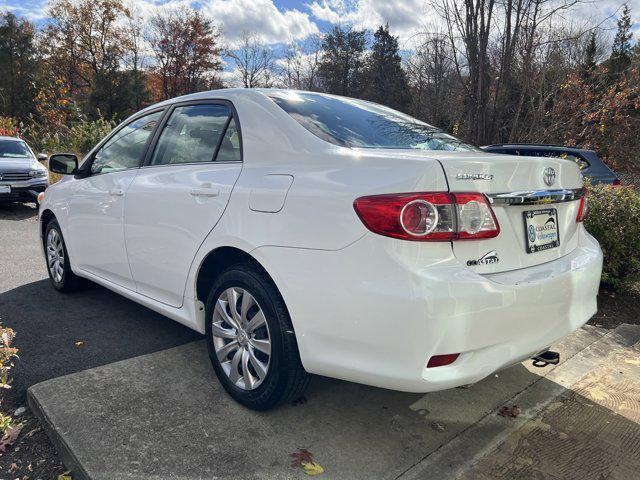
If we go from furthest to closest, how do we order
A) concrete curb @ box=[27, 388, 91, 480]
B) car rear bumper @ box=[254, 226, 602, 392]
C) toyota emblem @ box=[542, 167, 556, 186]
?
toyota emblem @ box=[542, 167, 556, 186] < concrete curb @ box=[27, 388, 91, 480] < car rear bumper @ box=[254, 226, 602, 392]

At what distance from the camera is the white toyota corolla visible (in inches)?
77.7

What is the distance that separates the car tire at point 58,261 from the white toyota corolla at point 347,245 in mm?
1464

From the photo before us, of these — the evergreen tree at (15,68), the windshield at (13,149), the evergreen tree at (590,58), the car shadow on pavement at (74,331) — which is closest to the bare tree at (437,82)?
the evergreen tree at (590,58)

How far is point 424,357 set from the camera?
1967 millimetres

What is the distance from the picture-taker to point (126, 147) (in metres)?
3.77

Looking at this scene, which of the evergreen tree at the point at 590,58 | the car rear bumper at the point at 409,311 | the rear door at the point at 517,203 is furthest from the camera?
the evergreen tree at the point at 590,58

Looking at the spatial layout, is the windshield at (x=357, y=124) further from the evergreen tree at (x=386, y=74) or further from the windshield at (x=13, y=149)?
the evergreen tree at (x=386, y=74)

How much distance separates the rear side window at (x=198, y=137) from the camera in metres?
2.86

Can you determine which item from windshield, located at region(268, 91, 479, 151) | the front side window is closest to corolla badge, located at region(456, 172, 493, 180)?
windshield, located at region(268, 91, 479, 151)

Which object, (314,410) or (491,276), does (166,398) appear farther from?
Result: (491,276)

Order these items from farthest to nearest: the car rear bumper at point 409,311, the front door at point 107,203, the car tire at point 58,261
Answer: the car tire at point 58,261 → the front door at point 107,203 → the car rear bumper at point 409,311

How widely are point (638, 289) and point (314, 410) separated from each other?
12.7 ft

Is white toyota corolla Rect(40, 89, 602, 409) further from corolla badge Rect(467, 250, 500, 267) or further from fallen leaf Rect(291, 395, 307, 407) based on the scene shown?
fallen leaf Rect(291, 395, 307, 407)

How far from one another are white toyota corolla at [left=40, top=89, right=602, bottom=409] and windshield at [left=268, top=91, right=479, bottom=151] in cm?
1
